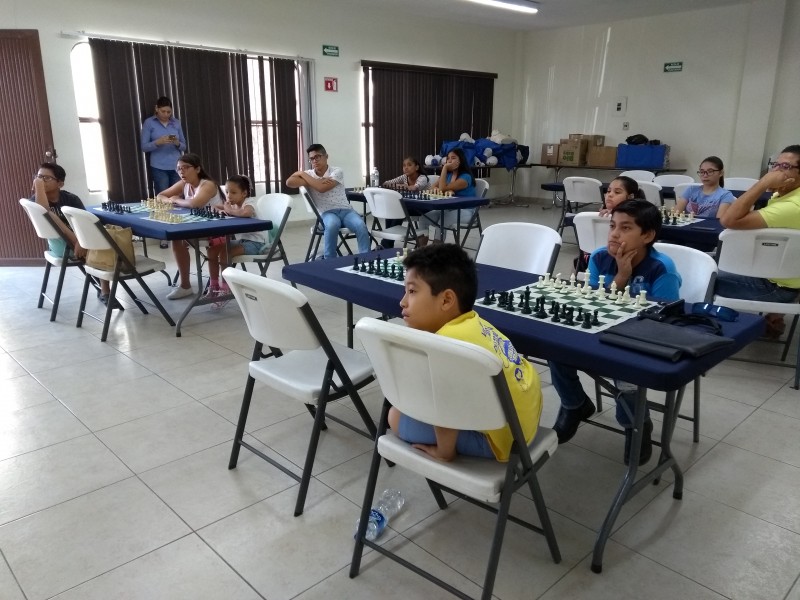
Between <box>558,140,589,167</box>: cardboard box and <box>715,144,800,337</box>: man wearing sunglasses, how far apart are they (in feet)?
21.5

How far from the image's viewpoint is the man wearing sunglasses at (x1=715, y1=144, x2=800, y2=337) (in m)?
3.03

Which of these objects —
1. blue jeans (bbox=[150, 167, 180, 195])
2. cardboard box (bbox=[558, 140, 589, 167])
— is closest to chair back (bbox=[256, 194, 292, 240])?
blue jeans (bbox=[150, 167, 180, 195])

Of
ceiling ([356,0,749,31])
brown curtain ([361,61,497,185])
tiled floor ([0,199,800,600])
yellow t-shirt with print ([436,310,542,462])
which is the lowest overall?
tiled floor ([0,199,800,600])

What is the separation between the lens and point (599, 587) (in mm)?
1716

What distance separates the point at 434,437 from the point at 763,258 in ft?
7.58

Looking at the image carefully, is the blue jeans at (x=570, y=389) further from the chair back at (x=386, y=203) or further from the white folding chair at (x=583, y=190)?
the white folding chair at (x=583, y=190)

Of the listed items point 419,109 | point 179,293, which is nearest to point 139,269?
point 179,293

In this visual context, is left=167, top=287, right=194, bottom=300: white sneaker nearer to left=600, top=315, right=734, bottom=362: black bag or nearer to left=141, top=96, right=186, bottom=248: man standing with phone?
left=141, top=96, right=186, bottom=248: man standing with phone

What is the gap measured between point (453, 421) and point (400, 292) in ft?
2.97

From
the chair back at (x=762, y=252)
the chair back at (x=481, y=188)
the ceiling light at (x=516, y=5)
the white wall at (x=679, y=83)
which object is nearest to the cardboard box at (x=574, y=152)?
the white wall at (x=679, y=83)

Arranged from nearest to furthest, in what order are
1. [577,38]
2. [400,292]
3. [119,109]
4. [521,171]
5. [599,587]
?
[599,587] < [400,292] < [119,109] < [577,38] < [521,171]

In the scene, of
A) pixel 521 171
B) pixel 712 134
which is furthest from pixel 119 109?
pixel 712 134

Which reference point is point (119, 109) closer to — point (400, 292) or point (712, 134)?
point (400, 292)

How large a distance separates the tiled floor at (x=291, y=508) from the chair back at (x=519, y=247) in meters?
0.70
